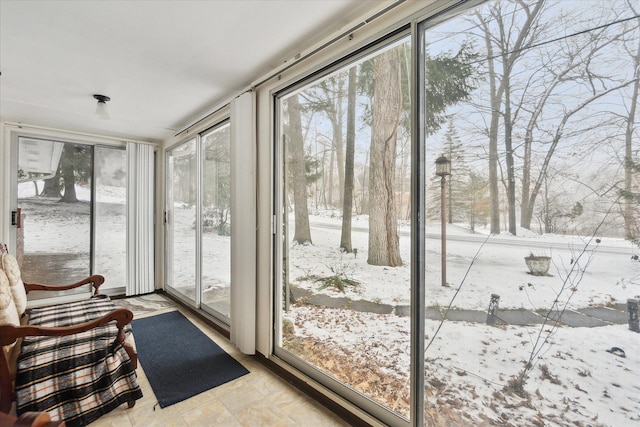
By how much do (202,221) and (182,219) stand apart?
64 cm

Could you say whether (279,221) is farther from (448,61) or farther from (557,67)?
(557,67)

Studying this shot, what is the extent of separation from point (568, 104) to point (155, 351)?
3346 millimetres

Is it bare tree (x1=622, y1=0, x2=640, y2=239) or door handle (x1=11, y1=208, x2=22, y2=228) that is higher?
bare tree (x1=622, y1=0, x2=640, y2=239)

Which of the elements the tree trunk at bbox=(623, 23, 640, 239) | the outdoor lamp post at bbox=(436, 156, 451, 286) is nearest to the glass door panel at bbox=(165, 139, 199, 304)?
the outdoor lamp post at bbox=(436, 156, 451, 286)

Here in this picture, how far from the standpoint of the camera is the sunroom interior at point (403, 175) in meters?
1.02

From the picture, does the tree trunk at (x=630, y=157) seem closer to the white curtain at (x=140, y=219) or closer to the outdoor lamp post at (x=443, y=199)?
the outdoor lamp post at (x=443, y=199)

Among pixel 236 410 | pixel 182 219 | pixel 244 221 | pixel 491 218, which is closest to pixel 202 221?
pixel 182 219

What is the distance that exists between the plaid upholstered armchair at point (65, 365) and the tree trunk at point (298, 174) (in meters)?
1.32

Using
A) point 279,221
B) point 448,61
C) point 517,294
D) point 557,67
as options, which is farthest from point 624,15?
point 279,221

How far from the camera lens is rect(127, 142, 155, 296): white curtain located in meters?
4.02

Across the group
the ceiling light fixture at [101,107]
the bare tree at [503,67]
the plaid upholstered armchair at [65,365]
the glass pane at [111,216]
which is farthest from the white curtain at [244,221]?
the glass pane at [111,216]

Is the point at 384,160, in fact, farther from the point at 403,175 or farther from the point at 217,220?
the point at 217,220

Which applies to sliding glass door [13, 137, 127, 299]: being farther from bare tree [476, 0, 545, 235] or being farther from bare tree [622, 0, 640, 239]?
bare tree [622, 0, 640, 239]

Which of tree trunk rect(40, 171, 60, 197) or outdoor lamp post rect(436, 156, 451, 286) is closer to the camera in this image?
outdoor lamp post rect(436, 156, 451, 286)
